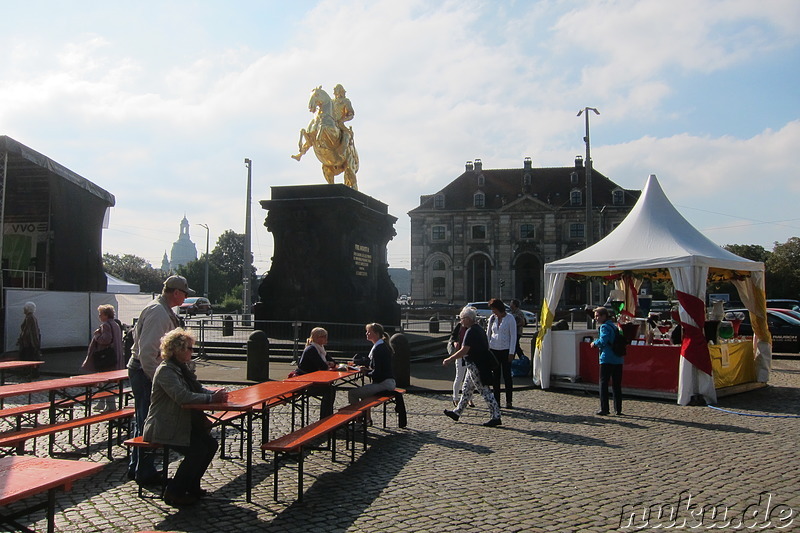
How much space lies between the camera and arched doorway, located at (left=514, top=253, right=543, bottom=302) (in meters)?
72.7

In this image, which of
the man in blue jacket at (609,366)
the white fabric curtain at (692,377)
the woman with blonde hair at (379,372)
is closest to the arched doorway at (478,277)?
the white fabric curtain at (692,377)

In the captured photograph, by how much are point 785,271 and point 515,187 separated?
29.5 m

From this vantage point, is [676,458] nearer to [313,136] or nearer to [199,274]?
[313,136]

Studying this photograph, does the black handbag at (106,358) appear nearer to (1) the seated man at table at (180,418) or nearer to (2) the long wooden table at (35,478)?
(1) the seated man at table at (180,418)

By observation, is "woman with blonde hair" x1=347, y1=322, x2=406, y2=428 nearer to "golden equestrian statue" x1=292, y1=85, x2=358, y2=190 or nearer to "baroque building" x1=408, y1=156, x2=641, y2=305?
"golden equestrian statue" x1=292, y1=85, x2=358, y2=190

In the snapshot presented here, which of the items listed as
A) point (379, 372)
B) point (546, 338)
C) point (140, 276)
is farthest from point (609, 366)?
point (140, 276)

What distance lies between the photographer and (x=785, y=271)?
185 ft

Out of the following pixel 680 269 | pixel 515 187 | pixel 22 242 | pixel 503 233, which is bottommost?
pixel 680 269

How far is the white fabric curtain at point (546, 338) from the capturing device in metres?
13.5

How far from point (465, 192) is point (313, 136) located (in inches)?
2233

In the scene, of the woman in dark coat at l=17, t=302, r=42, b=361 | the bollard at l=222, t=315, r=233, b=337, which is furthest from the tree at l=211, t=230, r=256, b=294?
the woman in dark coat at l=17, t=302, r=42, b=361

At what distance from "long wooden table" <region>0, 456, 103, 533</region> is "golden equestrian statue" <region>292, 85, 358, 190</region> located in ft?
54.6

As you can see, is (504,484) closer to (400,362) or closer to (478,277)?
(400,362)

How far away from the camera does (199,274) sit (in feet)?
266
